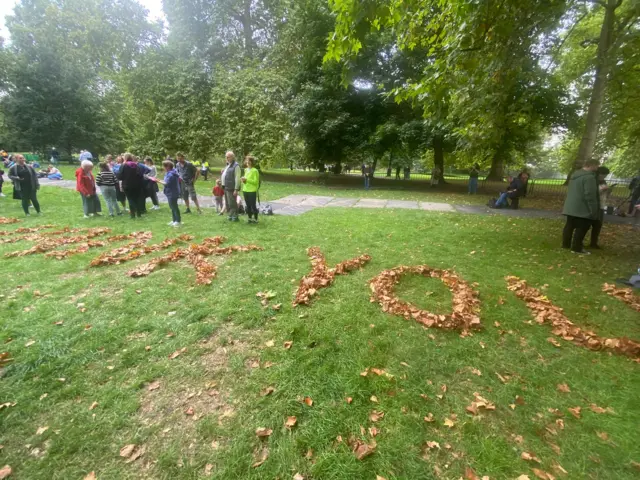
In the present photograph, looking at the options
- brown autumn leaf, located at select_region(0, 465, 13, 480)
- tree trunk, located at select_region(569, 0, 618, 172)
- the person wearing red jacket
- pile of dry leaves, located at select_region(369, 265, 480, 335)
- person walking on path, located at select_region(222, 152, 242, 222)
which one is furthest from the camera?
the person wearing red jacket

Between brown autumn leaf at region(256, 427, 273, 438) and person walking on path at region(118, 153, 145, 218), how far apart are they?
9.53 meters

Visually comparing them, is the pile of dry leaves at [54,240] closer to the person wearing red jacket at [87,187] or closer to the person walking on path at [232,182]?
the person wearing red jacket at [87,187]

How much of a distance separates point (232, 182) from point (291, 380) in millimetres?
7465

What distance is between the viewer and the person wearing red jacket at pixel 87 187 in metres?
9.45

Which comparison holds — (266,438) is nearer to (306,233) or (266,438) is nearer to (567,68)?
(306,233)

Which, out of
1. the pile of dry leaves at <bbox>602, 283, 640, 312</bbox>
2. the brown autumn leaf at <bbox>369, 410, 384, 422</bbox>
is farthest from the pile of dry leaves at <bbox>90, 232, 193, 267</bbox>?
the pile of dry leaves at <bbox>602, 283, 640, 312</bbox>

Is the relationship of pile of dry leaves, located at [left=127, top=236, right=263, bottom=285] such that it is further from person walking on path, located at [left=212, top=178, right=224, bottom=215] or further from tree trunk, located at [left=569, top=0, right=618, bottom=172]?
tree trunk, located at [left=569, top=0, right=618, bottom=172]

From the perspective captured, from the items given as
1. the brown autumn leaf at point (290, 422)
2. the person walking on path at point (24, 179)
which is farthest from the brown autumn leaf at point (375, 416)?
the person walking on path at point (24, 179)

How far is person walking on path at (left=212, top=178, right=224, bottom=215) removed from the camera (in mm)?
10828

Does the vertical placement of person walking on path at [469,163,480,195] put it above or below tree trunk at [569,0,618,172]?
below

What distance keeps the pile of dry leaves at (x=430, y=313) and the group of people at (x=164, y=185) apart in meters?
5.25

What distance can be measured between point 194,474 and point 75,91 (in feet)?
144

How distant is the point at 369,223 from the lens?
395 inches

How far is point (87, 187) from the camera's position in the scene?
970cm
